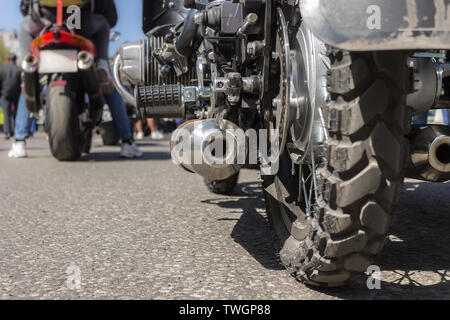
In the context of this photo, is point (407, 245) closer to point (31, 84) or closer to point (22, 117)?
point (31, 84)

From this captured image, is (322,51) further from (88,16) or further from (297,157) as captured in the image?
(88,16)

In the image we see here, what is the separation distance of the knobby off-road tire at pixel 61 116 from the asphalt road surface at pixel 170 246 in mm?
1364

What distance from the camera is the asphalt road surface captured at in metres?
1.71

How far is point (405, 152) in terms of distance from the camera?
1.42 m

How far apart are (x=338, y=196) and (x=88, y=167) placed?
4.55 m

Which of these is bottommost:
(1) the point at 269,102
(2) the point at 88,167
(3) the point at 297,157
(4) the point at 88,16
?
(2) the point at 88,167

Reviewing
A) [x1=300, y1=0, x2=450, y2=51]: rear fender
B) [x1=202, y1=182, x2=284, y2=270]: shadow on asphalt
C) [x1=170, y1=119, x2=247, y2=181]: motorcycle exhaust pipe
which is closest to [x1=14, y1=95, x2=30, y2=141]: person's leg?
[x1=202, y1=182, x2=284, y2=270]: shadow on asphalt

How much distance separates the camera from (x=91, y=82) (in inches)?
224

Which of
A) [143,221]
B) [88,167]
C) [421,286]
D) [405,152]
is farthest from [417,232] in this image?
[88,167]

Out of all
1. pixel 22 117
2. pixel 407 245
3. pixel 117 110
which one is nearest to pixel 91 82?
pixel 117 110

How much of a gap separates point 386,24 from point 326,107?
30cm

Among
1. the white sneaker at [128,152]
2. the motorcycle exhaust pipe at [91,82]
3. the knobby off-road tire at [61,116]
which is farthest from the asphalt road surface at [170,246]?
the white sneaker at [128,152]

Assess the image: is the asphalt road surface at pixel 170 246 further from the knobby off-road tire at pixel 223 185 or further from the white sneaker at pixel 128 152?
the white sneaker at pixel 128 152

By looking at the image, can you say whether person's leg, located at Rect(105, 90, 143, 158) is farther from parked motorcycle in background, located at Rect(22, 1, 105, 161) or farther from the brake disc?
the brake disc
